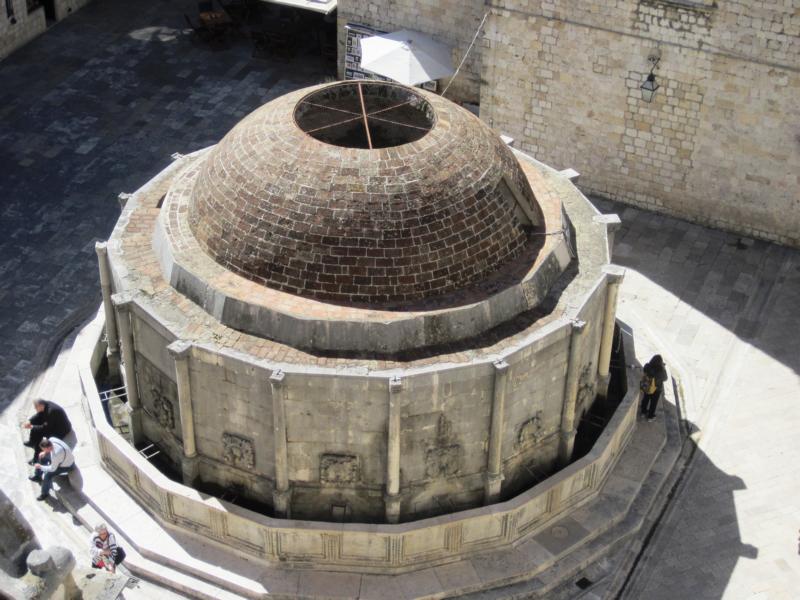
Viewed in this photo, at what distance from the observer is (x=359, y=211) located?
2466cm

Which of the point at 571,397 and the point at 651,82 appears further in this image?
the point at 651,82

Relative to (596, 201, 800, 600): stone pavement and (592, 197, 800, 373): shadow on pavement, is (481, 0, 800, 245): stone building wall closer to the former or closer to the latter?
(592, 197, 800, 373): shadow on pavement

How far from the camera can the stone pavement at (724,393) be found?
2631 cm

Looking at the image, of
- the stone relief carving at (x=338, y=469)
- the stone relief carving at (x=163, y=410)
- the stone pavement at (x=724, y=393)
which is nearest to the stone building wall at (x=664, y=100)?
the stone pavement at (x=724, y=393)

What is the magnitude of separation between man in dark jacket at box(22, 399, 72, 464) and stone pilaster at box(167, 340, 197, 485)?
12.0 ft

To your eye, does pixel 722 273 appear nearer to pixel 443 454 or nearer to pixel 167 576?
pixel 443 454

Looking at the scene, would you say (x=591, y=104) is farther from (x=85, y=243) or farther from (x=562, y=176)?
(x=85, y=243)

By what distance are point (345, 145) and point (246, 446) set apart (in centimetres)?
756

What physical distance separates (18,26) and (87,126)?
648 centimetres

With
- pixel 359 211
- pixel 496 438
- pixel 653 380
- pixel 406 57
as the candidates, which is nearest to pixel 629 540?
pixel 653 380

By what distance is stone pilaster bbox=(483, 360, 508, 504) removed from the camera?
24062 millimetres

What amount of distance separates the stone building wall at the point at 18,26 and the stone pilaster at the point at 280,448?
971 inches

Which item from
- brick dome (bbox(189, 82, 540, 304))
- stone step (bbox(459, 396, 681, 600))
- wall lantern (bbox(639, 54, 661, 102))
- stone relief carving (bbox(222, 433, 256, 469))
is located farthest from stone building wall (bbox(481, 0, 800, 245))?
stone relief carving (bbox(222, 433, 256, 469))

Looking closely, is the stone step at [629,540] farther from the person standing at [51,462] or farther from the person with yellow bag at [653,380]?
the person standing at [51,462]
